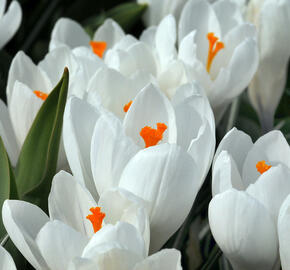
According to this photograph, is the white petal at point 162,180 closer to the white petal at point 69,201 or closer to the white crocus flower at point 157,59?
the white petal at point 69,201

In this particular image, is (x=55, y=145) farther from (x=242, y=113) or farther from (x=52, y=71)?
(x=242, y=113)

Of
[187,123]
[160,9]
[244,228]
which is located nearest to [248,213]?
[244,228]

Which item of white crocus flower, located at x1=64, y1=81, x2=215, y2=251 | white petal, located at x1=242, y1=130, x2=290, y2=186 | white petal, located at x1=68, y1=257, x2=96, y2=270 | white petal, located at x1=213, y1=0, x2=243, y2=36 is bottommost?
white petal, located at x1=68, y1=257, x2=96, y2=270

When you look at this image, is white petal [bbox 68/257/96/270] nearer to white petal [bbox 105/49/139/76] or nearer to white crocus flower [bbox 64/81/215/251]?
white crocus flower [bbox 64/81/215/251]

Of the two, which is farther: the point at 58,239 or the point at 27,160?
the point at 27,160

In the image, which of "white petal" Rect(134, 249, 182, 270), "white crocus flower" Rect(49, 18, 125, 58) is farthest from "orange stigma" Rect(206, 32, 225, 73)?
"white petal" Rect(134, 249, 182, 270)

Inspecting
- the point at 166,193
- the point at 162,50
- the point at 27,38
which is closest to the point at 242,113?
the point at 162,50

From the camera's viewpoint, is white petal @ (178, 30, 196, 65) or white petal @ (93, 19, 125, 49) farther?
white petal @ (93, 19, 125, 49)
